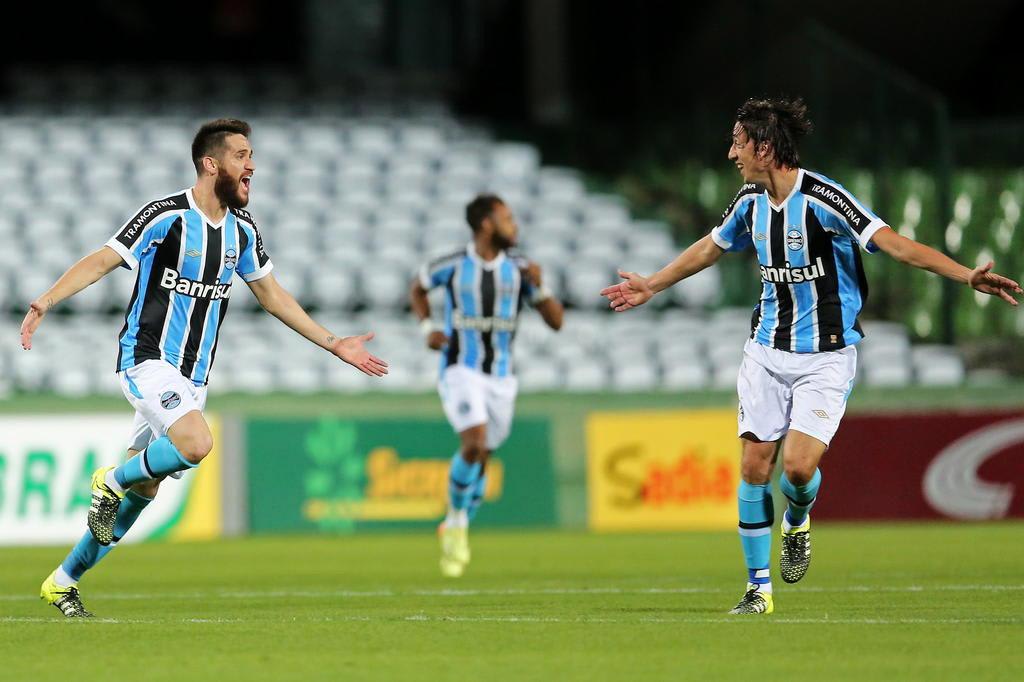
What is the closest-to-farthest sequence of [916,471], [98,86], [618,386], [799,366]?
[799,366] → [916,471] → [618,386] → [98,86]

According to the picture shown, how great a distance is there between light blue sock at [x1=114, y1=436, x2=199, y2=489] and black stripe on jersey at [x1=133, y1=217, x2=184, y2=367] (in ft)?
1.42

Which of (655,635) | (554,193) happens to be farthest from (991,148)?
(655,635)

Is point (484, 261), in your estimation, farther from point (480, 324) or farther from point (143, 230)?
point (143, 230)

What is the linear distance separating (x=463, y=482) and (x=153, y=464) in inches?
161

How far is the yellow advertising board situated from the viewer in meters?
15.1

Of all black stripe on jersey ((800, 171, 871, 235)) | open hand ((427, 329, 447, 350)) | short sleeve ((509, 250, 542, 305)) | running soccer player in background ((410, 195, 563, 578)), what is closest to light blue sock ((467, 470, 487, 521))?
running soccer player in background ((410, 195, 563, 578))

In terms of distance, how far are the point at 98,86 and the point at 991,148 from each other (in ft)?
42.2

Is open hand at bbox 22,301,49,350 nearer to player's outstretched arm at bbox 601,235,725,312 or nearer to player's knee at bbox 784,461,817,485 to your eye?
player's outstretched arm at bbox 601,235,725,312

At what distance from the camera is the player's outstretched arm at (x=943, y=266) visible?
6906 millimetres

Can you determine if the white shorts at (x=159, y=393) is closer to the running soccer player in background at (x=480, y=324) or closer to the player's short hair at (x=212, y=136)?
the player's short hair at (x=212, y=136)

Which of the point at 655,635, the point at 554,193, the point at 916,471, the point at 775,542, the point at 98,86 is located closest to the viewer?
the point at 655,635

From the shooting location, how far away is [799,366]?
7648 millimetres

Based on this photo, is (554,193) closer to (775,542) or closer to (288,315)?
(775,542)

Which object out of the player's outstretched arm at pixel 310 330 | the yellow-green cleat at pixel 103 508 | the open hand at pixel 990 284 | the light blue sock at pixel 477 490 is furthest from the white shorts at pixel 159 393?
the light blue sock at pixel 477 490
